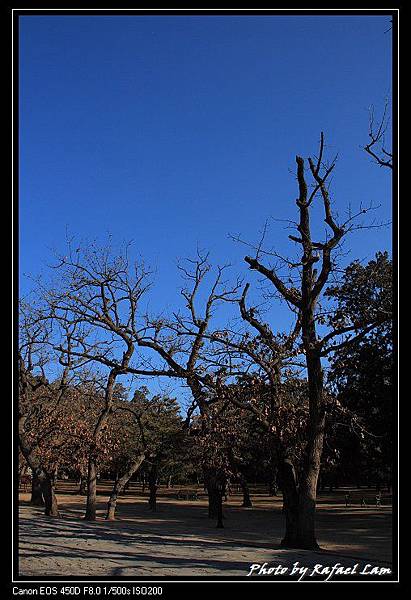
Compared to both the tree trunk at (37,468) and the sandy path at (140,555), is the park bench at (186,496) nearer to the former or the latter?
the tree trunk at (37,468)

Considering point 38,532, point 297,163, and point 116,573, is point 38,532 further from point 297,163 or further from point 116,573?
point 297,163

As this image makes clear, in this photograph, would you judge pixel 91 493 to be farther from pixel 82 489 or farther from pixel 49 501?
pixel 82 489

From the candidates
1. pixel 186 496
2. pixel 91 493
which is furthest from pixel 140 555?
pixel 186 496

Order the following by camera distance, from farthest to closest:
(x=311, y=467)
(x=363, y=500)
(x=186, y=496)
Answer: (x=186, y=496), (x=363, y=500), (x=311, y=467)

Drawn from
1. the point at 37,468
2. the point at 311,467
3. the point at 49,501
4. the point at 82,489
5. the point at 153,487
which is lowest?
the point at 82,489

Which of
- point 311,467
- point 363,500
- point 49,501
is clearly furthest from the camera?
point 363,500

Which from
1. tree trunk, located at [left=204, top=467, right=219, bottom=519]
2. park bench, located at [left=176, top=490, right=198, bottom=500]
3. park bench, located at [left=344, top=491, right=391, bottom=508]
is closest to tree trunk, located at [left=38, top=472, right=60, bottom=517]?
tree trunk, located at [left=204, top=467, right=219, bottom=519]

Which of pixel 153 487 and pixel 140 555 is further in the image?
pixel 153 487

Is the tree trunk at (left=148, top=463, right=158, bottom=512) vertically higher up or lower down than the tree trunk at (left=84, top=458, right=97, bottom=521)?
lower down

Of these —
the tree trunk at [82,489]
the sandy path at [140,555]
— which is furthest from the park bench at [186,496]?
the sandy path at [140,555]

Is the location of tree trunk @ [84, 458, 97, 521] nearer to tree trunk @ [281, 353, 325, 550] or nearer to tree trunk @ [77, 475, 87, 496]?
tree trunk @ [281, 353, 325, 550]

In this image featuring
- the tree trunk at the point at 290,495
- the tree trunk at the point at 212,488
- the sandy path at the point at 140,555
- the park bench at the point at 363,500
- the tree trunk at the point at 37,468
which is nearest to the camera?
the sandy path at the point at 140,555

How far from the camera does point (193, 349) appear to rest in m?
17.5

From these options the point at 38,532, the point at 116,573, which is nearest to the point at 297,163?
the point at 116,573
